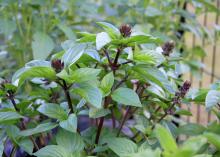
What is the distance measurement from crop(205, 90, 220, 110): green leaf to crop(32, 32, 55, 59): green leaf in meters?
0.58

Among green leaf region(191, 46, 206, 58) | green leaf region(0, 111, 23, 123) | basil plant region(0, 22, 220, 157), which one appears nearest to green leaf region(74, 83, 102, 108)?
basil plant region(0, 22, 220, 157)

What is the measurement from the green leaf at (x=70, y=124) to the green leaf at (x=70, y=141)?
34mm

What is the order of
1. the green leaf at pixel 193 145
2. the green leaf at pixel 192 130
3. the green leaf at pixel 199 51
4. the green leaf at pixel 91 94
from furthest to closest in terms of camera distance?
the green leaf at pixel 199 51, the green leaf at pixel 192 130, the green leaf at pixel 91 94, the green leaf at pixel 193 145

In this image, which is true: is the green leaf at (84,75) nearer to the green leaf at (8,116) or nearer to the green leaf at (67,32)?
the green leaf at (8,116)

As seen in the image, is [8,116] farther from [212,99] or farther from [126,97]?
[212,99]

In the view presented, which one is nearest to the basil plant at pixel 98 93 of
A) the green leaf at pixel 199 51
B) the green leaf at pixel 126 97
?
the green leaf at pixel 126 97

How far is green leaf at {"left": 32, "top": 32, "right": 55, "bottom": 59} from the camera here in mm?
1040

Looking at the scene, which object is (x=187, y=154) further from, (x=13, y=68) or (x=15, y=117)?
(x=13, y=68)

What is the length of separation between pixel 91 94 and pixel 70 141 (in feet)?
0.29

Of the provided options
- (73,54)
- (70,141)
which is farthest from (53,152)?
(73,54)

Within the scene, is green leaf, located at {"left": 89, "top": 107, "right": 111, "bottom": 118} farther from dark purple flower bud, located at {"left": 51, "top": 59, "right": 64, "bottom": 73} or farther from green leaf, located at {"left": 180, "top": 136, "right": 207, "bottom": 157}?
green leaf, located at {"left": 180, "top": 136, "right": 207, "bottom": 157}

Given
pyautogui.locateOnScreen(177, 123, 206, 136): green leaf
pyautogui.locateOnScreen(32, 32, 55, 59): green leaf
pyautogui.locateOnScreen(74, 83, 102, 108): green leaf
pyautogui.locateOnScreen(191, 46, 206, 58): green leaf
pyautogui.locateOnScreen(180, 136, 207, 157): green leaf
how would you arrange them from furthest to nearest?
pyautogui.locateOnScreen(191, 46, 206, 58): green leaf
pyautogui.locateOnScreen(32, 32, 55, 59): green leaf
pyautogui.locateOnScreen(177, 123, 206, 136): green leaf
pyautogui.locateOnScreen(74, 83, 102, 108): green leaf
pyautogui.locateOnScreen(180, 136, 207, 157): green leaf

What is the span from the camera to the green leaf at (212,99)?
0.54m

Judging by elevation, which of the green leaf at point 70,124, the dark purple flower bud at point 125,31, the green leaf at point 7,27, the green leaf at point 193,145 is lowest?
the green leaf at point 70,124
